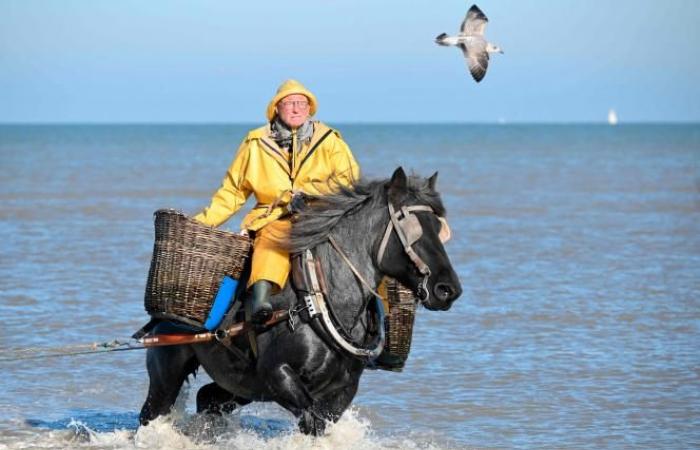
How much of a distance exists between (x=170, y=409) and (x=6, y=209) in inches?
875

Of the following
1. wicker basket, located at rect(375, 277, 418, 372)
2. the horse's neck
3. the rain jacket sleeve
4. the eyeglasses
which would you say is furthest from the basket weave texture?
the eyeglasses

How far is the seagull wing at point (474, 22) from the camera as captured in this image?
992 centimetres

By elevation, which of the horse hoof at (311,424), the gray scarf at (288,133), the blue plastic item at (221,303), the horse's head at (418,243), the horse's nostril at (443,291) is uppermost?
the gray scarf at (288,133)

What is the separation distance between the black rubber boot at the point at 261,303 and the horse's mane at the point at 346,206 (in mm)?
231

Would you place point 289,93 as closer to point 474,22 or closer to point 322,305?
point 322,305

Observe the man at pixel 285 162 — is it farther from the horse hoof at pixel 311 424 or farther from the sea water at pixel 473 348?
the horse hoof at pixel 311 424

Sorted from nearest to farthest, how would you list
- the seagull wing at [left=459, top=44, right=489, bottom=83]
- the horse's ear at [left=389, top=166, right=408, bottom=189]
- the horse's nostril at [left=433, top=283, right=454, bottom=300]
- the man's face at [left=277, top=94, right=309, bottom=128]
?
1. the horse's nostril at [left=433, top=283, right=454, bottom=300]
2. the horse's ear at [left=389, top=166, right=408, bottom=189]
3. the man's face at [left=277, top=94, right=309, bottom=128]
4. the seagull wing at [left=459, top=44, right=489, bottom=83]

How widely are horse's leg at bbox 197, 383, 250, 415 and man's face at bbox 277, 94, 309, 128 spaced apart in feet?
5.88

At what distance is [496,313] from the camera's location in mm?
14438

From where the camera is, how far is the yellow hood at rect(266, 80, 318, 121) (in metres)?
7.64

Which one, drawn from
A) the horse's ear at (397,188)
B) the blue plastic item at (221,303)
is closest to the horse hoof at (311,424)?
the blue plastic item at (221,303)

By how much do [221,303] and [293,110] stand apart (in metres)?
1.10

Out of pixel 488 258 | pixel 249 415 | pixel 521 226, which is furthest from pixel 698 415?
pixel 521 226

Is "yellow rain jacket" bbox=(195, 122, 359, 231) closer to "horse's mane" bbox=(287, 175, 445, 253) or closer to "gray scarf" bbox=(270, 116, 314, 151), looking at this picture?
"gray scarf" bbox=(270, 116, 314, 151)
